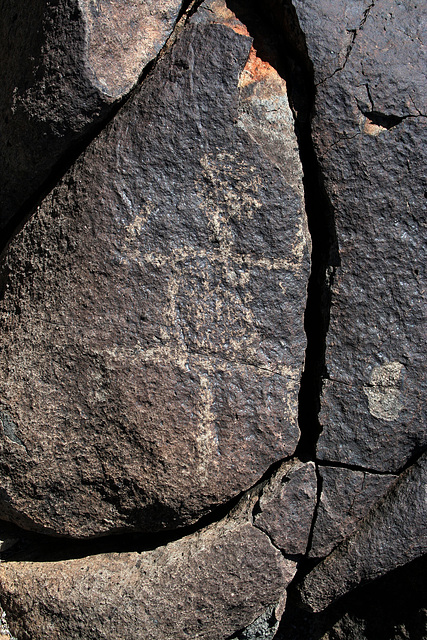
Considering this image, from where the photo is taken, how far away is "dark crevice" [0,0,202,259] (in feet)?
3.75

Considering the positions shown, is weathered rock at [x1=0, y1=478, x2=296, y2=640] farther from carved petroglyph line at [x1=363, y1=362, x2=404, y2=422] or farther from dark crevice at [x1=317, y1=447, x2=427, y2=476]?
carved petroglyph line at [x1=363, y1=362, x2=404, y2=422]

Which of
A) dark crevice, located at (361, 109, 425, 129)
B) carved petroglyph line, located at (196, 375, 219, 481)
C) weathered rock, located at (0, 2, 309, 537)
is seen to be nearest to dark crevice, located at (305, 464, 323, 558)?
weathered rock, located at (0, 2, 309, 537)

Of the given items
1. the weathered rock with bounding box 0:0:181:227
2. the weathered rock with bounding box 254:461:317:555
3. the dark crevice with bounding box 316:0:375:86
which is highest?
the dark crevice with bounding box 316:0:375:86

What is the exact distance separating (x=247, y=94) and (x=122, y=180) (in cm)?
31

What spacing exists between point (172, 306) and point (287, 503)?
1.58 feet

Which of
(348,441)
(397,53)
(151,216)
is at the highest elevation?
(397,53)

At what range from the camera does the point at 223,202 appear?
1079 mm

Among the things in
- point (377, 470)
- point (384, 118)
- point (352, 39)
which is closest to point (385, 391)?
point (377, 470)

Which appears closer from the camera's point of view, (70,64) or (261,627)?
(70,64)

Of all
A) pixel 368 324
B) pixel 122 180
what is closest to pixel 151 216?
pixel 122 180

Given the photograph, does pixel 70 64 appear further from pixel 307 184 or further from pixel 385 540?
pixel 385 540

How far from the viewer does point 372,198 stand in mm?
1092

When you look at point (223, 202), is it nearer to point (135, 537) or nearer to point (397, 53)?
point (397, 53)

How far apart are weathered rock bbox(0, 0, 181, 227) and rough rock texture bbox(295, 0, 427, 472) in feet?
1.11
